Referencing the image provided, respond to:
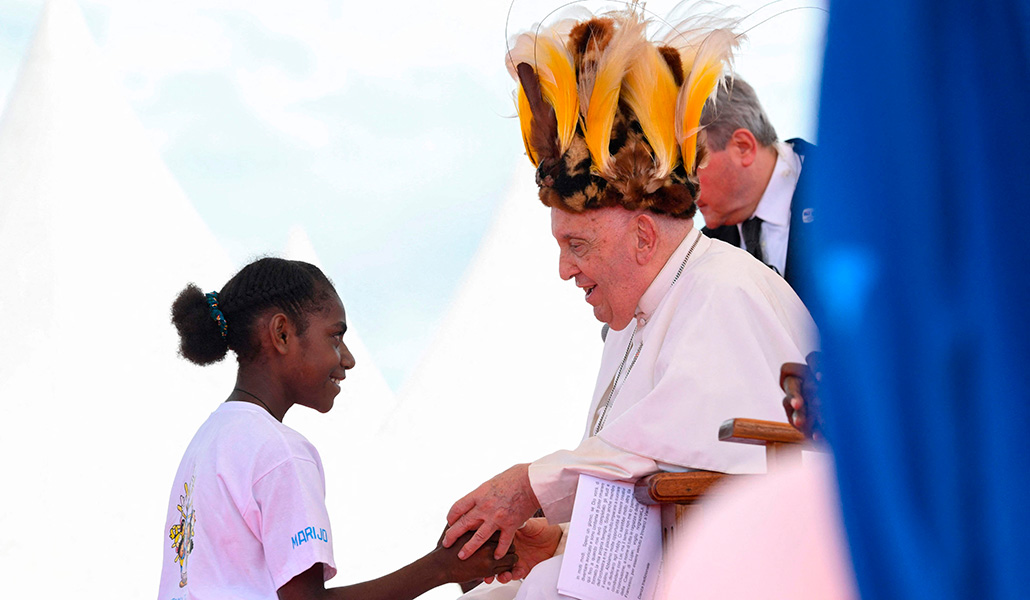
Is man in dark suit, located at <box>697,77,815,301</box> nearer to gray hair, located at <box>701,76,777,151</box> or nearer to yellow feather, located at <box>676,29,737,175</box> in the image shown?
gray hair, located at <box>701,76,777,151</box>

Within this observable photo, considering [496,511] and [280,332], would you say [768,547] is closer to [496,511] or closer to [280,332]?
[496,511]

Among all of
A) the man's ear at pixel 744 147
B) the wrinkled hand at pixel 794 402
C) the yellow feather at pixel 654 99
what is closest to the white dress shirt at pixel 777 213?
the man's ear at pixel 744 147

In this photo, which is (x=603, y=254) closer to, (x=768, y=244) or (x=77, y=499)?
(x=768, y=244)

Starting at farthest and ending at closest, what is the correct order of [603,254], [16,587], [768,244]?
[16,587] < [768,244] < [603,254]

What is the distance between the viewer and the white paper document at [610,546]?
2.09 meters

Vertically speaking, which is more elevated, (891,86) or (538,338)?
(538,338)

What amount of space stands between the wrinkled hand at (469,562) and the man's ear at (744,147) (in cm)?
214

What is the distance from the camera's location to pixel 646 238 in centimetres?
268

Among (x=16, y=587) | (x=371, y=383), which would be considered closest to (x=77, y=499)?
(x=16, y=587)

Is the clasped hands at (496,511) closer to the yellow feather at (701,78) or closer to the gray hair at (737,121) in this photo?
the yellow feather at (701,78)

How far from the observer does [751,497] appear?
75 cm

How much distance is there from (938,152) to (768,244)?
141 inches

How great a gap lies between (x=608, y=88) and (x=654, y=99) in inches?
4.7

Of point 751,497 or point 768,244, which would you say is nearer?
point 751,497
